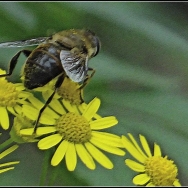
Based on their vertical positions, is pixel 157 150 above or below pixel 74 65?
below

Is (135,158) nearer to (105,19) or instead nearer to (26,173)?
(26,173)

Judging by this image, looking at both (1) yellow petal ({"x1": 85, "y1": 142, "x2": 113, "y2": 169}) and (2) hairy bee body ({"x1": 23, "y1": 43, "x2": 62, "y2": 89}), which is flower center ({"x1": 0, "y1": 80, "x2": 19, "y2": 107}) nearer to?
(2) hairy bee body ({"x1": 23, "y1": 43, "x2": 62, "y2": 89})

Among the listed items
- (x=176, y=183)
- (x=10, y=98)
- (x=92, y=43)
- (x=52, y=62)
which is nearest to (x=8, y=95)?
(x=10, y=98)

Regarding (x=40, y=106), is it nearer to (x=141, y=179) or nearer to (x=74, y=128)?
(x=74, y=128)

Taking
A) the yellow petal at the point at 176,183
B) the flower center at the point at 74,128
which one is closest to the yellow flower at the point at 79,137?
the flower center at the point at 74,128

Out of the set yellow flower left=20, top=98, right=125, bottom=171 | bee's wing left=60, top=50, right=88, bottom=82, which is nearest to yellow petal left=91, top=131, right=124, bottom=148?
yellow flower left=20, top=98, right=125, bottom=171
